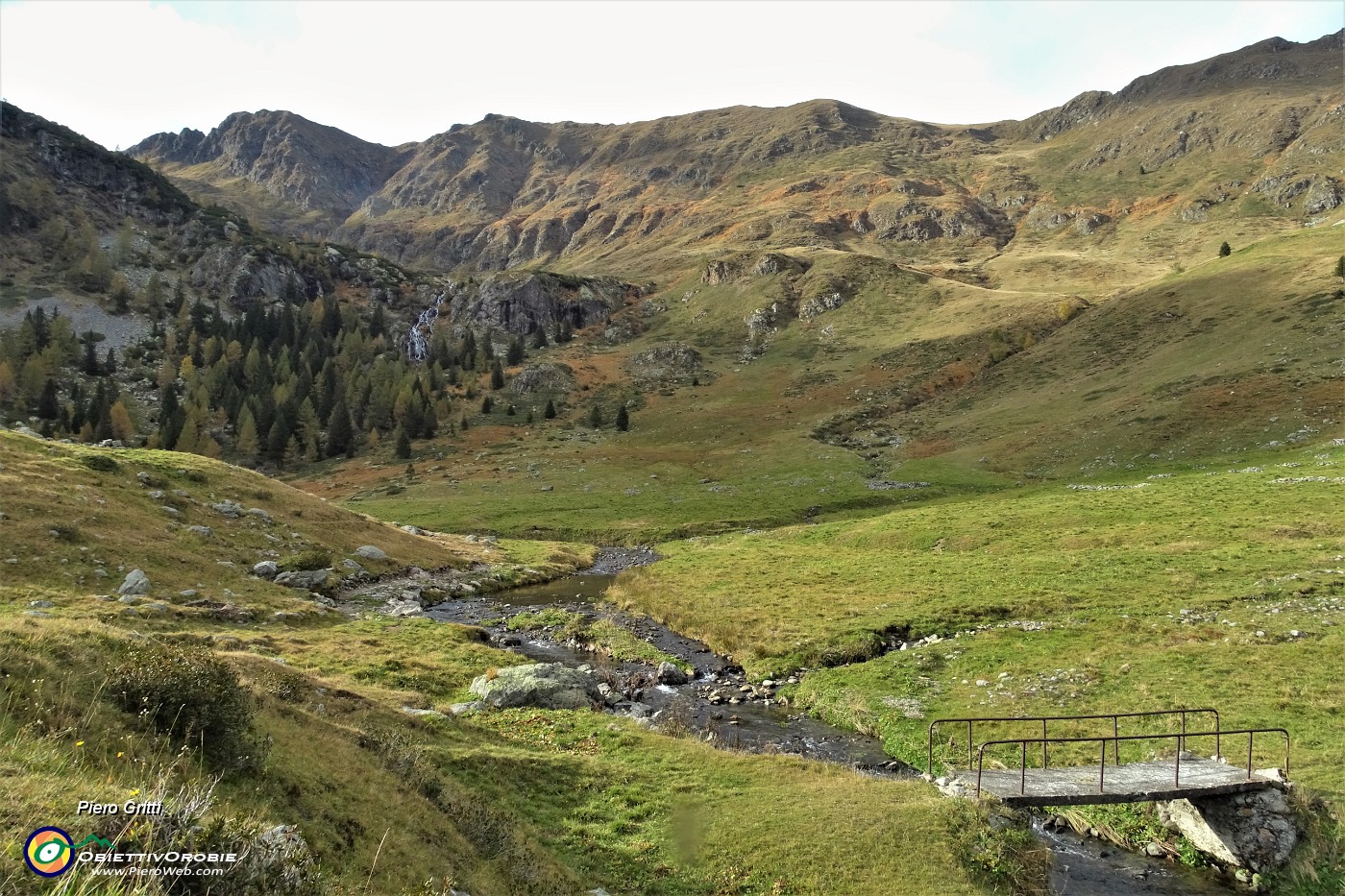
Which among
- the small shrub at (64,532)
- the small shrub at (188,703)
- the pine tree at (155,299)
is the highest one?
the pine tree at (155,299)

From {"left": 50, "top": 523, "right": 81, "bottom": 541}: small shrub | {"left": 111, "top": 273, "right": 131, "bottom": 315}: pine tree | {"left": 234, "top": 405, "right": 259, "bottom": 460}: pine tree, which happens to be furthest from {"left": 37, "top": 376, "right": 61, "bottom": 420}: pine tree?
{"left": 50, "top": 523, "right": 81, "bottom": 541}: small shrub

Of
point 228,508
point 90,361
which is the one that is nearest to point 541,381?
point 90,361

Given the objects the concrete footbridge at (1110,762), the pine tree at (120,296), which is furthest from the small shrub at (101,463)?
the pine tree at (120,296)

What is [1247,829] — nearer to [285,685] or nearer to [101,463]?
[285,685]

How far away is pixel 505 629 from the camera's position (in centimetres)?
4147

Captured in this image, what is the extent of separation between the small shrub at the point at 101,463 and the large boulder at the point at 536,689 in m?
37.6

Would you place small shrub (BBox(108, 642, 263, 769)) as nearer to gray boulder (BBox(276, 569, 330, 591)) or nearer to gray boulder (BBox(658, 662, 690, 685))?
gray boulder (BBox(658, 662, 690, 685))

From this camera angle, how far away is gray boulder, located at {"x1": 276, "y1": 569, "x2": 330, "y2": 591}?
42.8 meters

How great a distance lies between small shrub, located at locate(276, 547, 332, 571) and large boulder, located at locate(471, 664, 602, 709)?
2477 centimetres

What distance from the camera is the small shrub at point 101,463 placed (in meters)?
45.1

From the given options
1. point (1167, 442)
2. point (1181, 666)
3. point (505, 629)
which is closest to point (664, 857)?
point (1181, 666)

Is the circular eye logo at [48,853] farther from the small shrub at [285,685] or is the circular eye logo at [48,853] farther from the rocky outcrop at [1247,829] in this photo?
the rocky outcrop at [1247,829]

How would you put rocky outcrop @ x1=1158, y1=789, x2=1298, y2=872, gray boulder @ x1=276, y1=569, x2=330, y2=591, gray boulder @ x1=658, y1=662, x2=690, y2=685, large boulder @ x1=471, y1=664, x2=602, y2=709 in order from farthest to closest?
1. gray boulder @ x1=276, y1=569, x2=330, y2=591
2. gray boulder @ x1=658, y1=662, x2=690, y2=685
3. large boulder @ x1=471, y1=664, x2=602, y2=709
4. rocky outcrop @ x1=1158, y1=789, x2=1298, y2=872

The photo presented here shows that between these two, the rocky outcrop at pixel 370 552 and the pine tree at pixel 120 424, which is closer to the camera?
the rocky outcrop at pixel 370 552
